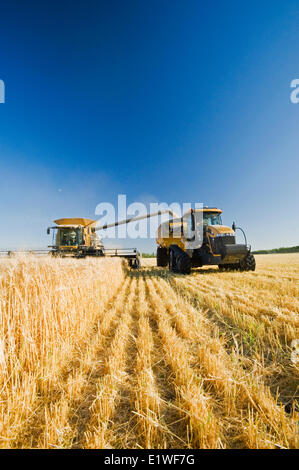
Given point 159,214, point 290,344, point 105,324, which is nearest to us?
point 290,344

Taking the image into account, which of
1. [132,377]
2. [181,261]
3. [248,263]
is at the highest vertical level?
[181,261]

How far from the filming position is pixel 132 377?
1997mm

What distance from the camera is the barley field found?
1326mm

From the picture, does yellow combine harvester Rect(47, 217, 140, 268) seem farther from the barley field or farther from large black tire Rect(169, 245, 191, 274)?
the barley field

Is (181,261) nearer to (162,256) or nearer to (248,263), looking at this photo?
(248,263)

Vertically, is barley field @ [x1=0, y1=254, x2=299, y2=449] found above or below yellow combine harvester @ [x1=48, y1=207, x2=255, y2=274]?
below

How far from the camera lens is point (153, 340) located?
2867mm

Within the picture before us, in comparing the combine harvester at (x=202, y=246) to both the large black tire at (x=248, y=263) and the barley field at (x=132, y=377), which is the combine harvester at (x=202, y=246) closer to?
the large black tire at (x=248, y=263)

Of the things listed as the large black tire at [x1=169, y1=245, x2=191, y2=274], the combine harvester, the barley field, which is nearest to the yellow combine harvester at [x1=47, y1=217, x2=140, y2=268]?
the combine harvester

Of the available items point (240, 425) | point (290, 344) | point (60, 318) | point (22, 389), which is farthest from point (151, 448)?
point (290, 344)

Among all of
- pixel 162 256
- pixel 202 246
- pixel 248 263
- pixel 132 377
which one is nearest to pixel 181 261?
pixel 202 246

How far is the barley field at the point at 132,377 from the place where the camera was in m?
1.33
